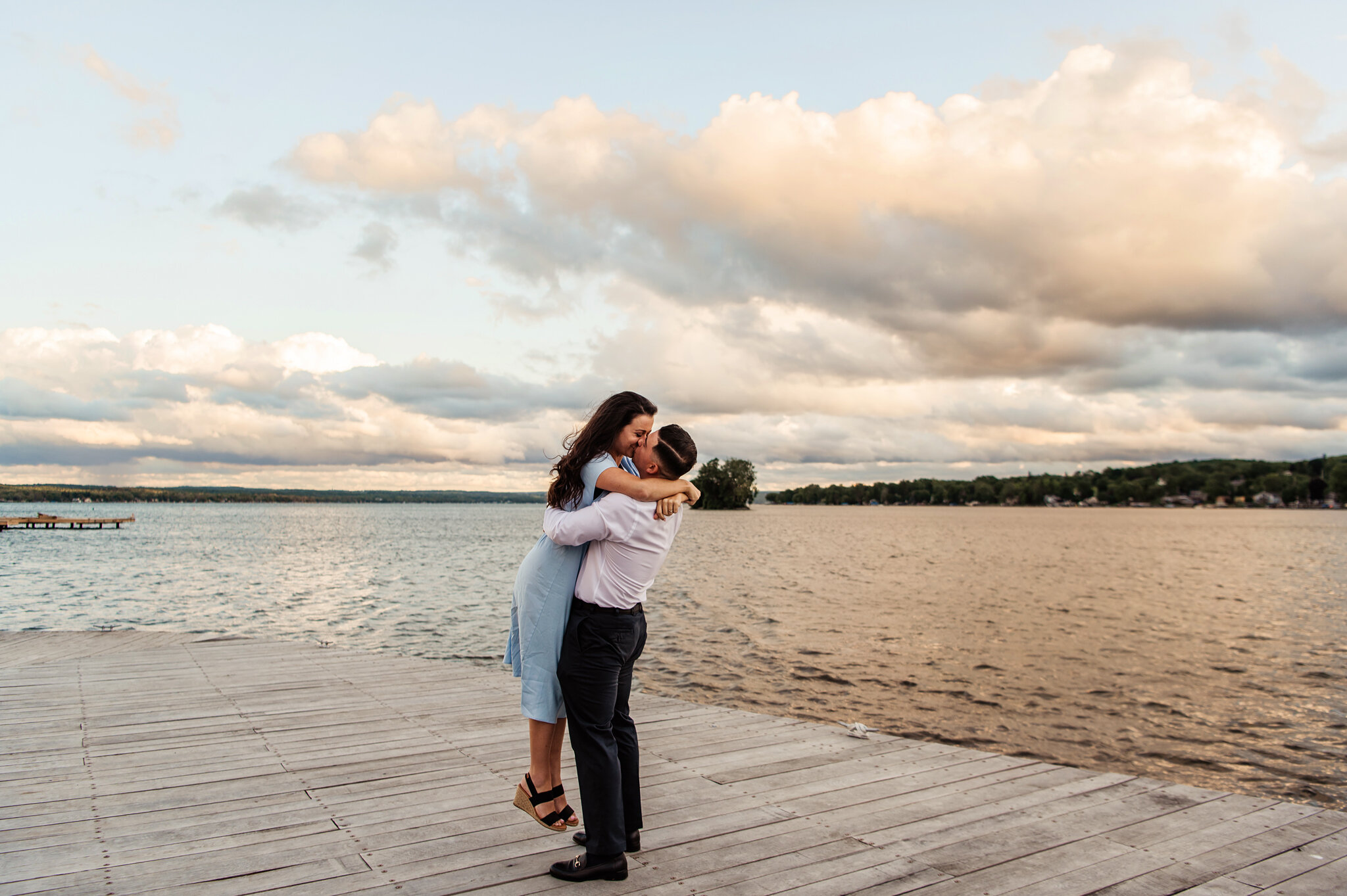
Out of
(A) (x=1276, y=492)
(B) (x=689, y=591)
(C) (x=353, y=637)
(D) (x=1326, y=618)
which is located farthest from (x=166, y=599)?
(A) (x=1276, y=492)

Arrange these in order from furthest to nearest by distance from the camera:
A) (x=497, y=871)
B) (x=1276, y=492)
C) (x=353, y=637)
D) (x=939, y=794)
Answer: (x=1276, y=492) < (x=353, y=637) < (x=939, y=794) < (x=497, y=871)

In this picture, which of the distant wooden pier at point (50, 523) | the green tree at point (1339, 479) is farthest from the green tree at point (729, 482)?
the green tree at point (1339, 479)

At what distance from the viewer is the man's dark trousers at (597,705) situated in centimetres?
329

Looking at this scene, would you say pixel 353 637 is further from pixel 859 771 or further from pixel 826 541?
pixel 826 541

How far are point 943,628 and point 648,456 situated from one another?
1746cm

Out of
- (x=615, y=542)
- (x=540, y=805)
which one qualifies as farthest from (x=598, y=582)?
(x=540, y=805)

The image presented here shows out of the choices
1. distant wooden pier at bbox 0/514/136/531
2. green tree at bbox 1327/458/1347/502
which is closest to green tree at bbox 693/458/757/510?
distant wooden pier at bbox 0/514/136/531

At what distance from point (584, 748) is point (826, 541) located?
57531mm

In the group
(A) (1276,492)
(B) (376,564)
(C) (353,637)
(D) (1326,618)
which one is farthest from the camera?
(A) (1276,492)

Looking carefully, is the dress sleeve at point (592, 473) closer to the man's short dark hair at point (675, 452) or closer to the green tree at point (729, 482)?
the man's short dark hair at point (675, 452)

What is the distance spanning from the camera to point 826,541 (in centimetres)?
5928

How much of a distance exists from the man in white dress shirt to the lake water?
7581mm

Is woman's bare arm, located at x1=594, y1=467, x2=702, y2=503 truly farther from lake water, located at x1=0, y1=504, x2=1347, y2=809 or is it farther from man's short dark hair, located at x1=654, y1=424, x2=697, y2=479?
lake water, located at x1=0, y1=504, x2=1347, y2=809

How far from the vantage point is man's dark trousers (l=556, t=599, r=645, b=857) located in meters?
3.29
